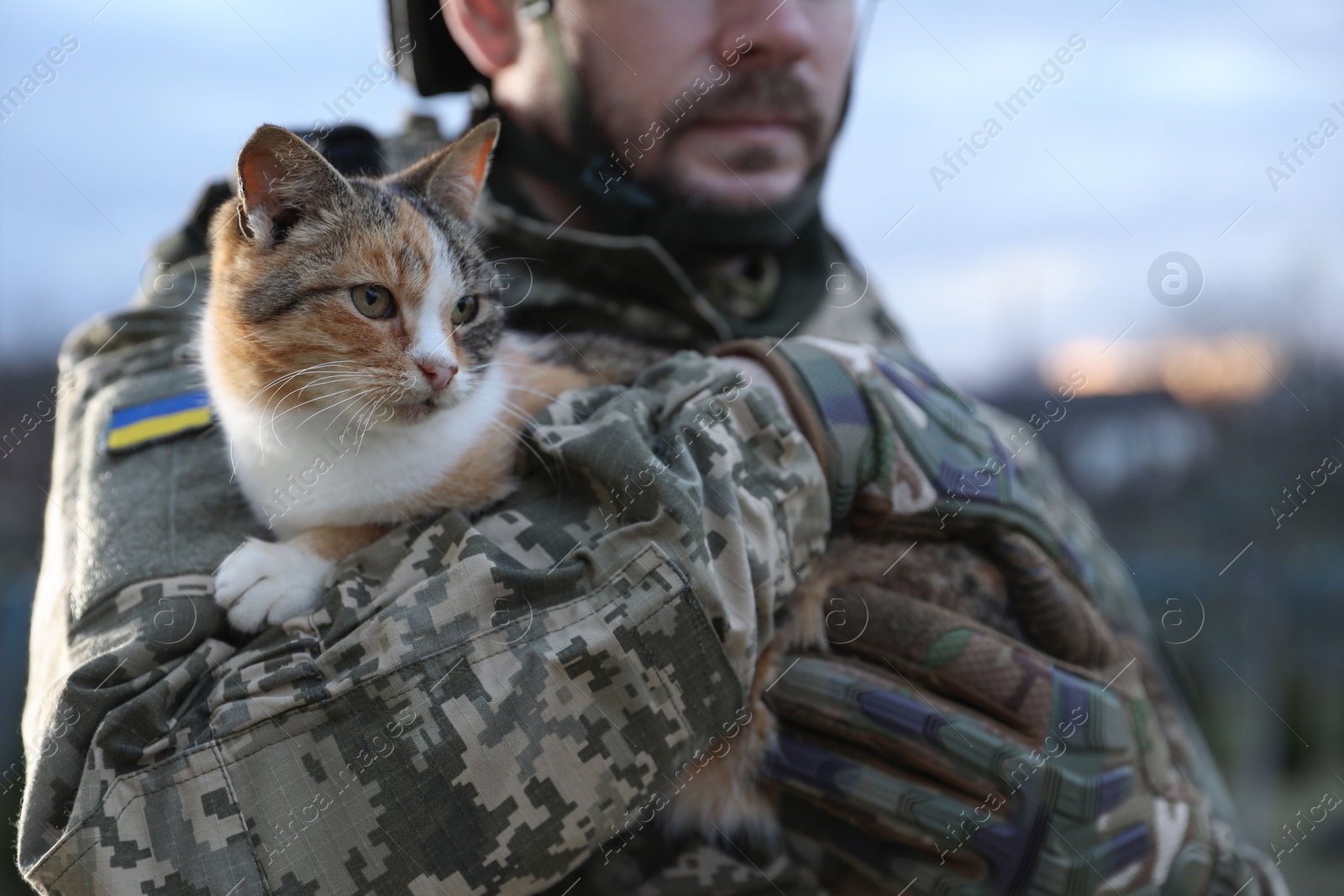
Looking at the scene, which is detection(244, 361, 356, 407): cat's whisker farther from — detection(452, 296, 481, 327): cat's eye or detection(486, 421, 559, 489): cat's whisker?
detection(486, 421, 559, 489): cat's whisker

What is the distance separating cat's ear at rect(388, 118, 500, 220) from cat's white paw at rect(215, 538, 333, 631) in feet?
2.82

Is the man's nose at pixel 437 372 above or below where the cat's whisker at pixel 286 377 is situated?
below

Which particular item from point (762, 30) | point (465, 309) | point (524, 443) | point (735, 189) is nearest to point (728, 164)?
point (735, 189)

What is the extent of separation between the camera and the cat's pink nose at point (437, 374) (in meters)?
1.66

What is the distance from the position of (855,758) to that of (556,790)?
700mm

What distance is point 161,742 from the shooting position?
4.43ft

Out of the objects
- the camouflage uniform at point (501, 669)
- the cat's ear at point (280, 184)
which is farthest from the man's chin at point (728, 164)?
the cat's ear at point (280, 184)

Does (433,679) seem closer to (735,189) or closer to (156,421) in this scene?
(156,421)

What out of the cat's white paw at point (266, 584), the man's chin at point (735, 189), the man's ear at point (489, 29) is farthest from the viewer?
the man's ear at point (489, 29)

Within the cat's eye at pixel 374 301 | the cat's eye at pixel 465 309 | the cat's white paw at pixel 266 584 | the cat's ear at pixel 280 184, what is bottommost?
the cat's white paw at pixel 266 584

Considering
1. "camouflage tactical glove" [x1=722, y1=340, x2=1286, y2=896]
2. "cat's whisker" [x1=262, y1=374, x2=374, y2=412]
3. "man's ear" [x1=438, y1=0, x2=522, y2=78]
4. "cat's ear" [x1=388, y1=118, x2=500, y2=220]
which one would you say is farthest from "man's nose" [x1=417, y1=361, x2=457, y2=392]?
"man's ear" [x1=438, y1=0, x2=522, y2=78]

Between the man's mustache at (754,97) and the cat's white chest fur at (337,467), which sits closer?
the cat's white chest fur at (337,467)

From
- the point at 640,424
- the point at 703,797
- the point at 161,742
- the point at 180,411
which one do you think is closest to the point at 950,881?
the point at 703,797

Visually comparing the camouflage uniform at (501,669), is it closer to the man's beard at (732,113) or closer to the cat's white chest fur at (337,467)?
the cat's white chest fur at (337,467)
